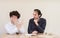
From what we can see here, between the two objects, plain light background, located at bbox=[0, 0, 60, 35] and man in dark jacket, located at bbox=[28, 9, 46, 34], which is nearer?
man in dark jacket, located at bbox=[28, 9, 46, 34]

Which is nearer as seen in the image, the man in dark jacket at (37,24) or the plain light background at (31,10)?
the man in dark jacket at (37,24)

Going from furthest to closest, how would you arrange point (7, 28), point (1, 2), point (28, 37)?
point (1, 2)
point (7, 28)
point (28, 37)

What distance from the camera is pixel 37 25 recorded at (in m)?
3.14

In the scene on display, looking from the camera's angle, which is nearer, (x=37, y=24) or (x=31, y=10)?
(x=37, y=24)

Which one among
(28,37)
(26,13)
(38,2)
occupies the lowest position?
(28,37)

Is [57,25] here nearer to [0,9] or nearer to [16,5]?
[16,5]

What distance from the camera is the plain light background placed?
12.8ft

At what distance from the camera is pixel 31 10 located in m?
3.96

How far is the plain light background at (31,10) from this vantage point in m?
3.89

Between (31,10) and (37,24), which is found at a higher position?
(31,10)

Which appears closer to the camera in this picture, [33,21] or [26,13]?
[33,21]

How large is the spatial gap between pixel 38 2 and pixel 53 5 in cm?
36

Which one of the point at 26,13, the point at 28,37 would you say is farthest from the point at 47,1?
the point at 28,37

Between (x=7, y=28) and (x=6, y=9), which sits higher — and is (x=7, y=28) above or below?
below
